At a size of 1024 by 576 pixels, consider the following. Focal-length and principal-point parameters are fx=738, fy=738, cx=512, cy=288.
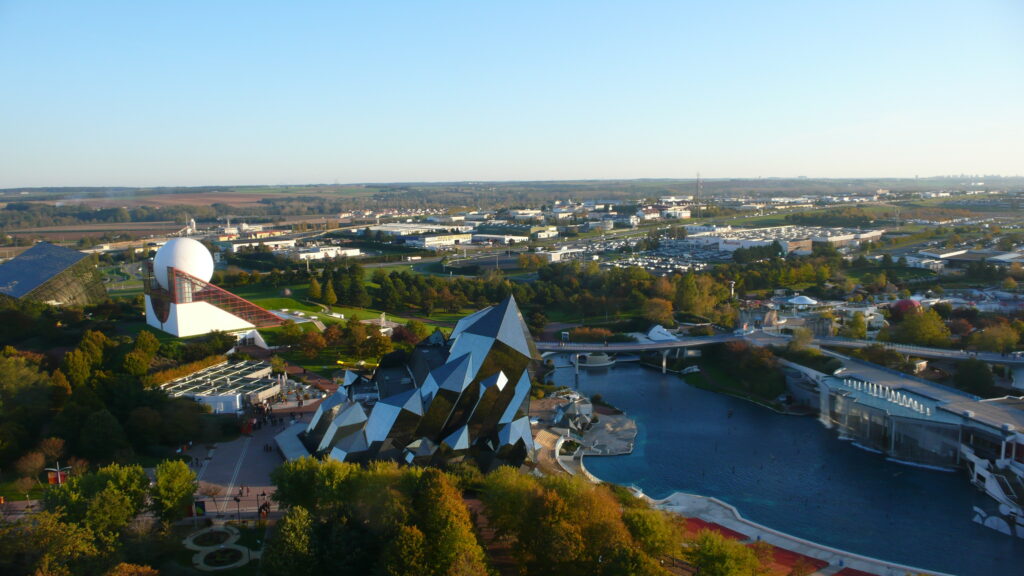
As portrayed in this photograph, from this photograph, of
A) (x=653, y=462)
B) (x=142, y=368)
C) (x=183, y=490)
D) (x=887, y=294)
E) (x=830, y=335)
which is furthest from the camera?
(x=887, y=294)

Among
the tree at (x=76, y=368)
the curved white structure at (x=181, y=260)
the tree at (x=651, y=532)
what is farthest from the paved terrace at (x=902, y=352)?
the tree at (x=76, y=368)

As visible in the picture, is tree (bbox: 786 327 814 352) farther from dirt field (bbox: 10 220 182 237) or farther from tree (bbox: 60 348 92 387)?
dirt field (bbox: 10 220 182 237)

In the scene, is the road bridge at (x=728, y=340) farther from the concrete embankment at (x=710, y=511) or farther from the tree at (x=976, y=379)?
the concrete embankment at (x=710, y=511)

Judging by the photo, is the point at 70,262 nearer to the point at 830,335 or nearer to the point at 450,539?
the point at 450,539

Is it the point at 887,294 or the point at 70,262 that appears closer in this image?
the point at 70,262

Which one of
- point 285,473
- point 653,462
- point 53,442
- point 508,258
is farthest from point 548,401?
point 508,258

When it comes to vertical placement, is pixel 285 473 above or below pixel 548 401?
above

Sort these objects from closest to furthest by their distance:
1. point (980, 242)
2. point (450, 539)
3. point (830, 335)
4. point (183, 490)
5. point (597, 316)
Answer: point (450, 539) < point (183, 490) < point (830, 335) < point (597, 316) < point (980, 242)

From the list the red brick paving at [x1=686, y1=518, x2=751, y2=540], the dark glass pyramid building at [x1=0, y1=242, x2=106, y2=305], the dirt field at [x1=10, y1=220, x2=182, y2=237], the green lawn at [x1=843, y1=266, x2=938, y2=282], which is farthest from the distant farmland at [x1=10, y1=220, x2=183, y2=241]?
the red brick paving at [x1=686, y1=518, x2=751, y2=540]

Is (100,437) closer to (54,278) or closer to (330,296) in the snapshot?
(330,296)
